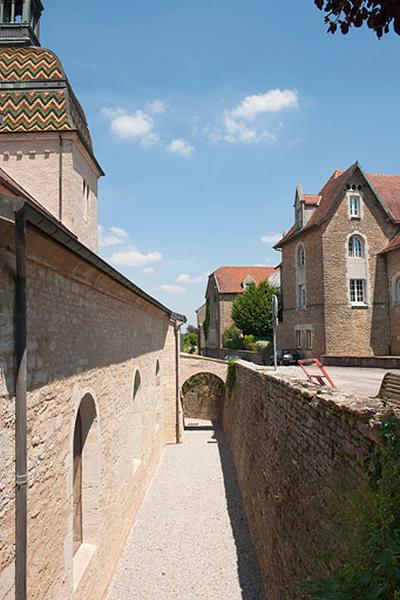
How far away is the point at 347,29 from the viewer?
260 centimetres

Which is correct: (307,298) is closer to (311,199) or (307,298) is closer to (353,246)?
(353,246)

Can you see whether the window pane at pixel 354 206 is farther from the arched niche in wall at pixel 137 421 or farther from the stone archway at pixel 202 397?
the arched niche in wall at pixel 137 421

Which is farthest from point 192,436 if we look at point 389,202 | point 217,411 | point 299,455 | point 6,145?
point 389,202

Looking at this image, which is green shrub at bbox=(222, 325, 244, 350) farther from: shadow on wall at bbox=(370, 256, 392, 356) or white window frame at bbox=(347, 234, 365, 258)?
white window frame at bbox=(347, 234, 365, 258)

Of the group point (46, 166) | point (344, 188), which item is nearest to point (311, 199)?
point (344, 188)

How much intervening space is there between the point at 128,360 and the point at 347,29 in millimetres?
8306

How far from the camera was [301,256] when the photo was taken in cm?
3055

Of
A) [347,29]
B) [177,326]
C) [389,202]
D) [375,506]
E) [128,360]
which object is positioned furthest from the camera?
[389,202]

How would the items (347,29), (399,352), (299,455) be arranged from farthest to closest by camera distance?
1. (399,352)
2. (299,455)
3. (347,29)

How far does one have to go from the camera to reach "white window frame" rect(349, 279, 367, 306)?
2741 centimetres

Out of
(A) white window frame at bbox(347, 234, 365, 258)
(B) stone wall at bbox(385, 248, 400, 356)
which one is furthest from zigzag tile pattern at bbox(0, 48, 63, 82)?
(B) stone wall at bbox(385, 248, 400, 356)

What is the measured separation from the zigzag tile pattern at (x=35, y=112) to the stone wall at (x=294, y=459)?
9.20 meters

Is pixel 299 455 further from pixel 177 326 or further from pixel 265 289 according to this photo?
pixel 265 289

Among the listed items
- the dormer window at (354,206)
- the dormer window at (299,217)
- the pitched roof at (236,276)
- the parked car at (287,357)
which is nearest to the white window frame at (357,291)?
the dormer window at (354,206)
